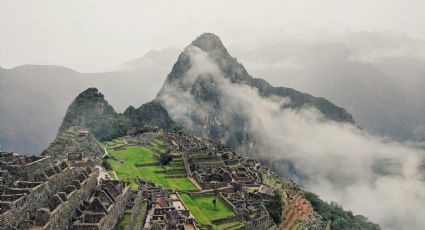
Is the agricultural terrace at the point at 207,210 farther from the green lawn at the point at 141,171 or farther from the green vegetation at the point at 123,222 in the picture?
the green vegetation at the point at 123,222

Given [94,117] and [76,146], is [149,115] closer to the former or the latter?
[94,117]

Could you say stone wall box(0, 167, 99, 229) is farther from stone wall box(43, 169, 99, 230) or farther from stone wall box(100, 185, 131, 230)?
stone wall box(100, 185, 131, 230)

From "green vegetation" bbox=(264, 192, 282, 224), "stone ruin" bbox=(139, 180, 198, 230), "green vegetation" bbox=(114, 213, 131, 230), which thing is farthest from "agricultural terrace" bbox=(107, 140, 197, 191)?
"green vegetation" bbox=(114, 213, 131, 230)

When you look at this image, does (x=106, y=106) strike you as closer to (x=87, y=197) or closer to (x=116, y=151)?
(x=116, y=151)

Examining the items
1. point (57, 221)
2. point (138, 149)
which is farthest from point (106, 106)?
point (57, 221)

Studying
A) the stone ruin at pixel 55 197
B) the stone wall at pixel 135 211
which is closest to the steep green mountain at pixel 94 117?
the stone wall at pixel 135 211

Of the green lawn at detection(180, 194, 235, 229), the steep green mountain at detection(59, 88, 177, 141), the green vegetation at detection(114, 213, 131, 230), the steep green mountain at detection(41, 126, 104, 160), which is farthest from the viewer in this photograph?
the steep green mountain at detection(59, 88, 177, 141)
